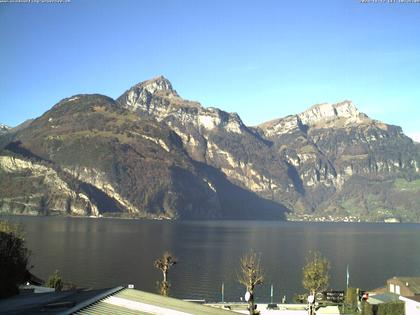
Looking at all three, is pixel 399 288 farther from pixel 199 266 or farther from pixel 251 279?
pixel 199 266

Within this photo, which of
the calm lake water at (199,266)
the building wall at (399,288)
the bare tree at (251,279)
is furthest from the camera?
the calm lake water at (199,266)

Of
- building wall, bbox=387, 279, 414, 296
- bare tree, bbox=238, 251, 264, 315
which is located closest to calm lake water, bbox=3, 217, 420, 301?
bare tree, bbox=238, 251, 264, 315

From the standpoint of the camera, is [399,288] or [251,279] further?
[399,288]

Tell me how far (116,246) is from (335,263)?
3145 inches

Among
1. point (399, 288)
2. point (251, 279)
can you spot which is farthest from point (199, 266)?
point (251, 279)

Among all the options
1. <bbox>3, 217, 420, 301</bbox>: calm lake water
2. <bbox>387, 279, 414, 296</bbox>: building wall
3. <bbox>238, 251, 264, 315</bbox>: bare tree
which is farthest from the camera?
<bbox>3, 217, 420, 301</bbox>: calm lake water

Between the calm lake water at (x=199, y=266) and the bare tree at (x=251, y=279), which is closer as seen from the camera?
the bare tree at (x=251, y=279)

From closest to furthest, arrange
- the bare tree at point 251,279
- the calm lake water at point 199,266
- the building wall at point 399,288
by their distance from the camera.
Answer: the bare tree at point 251,279
the building wall at point 399,288
the calm lake water at point 199,266

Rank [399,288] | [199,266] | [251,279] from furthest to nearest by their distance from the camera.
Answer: [199,266] < [399,288] < [251,279]

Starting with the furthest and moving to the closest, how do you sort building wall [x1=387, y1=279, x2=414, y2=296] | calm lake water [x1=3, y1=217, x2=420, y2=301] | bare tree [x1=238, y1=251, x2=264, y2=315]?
calm lake water [x1=3, y1=217, x2=420, y2=301] → building wall [x1=387, y1=279, x2=414, y2=296] → bare tree [x1=238, y1=251, x2=264, y2=315]

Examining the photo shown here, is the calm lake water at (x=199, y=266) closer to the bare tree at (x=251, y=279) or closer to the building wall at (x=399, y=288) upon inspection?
the bare tree at (x=251, y=279)

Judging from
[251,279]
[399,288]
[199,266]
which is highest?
[251,279]

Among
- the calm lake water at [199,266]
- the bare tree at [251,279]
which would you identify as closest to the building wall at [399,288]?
the bare tree at [251,279]

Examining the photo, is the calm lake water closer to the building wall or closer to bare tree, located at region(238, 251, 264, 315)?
bare tree, located at region(238, 251, 264, 315)
